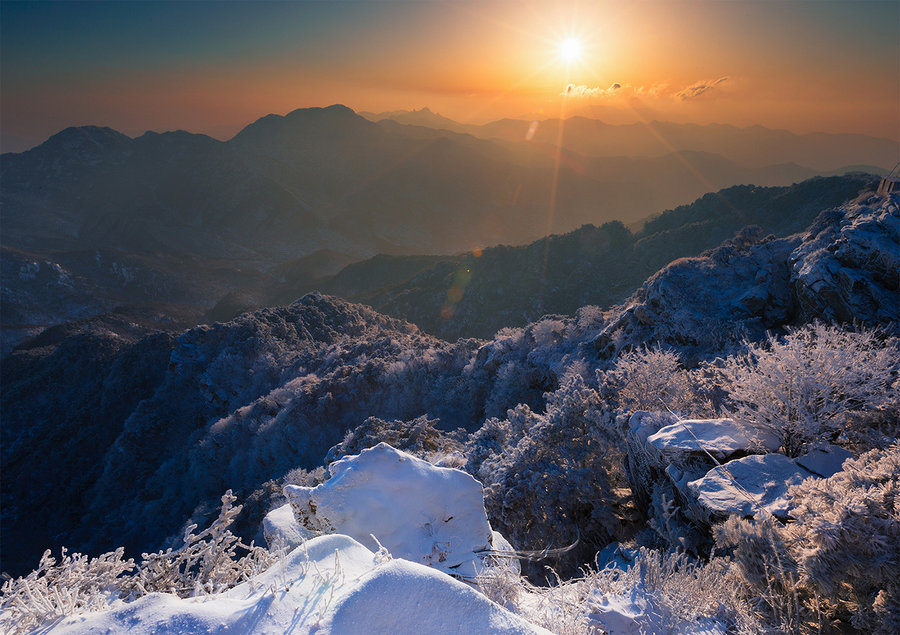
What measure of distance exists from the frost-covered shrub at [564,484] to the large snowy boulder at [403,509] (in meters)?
2.64

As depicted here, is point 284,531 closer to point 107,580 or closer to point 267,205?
point 107,580

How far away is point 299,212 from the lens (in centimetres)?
11762

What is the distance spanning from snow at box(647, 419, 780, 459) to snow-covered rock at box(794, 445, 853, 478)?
19.3 inches

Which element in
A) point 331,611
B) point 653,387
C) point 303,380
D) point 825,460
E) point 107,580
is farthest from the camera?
point 303,380

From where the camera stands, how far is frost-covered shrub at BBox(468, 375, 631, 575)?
703 centimetres

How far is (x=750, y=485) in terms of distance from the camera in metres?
4.71

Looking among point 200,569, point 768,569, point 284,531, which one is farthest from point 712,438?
point 200,569

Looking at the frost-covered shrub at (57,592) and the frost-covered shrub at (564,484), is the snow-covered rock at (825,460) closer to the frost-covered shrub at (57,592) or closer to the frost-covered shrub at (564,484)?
the frost-covered shrub at (564,484)

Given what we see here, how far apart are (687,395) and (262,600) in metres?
7.50

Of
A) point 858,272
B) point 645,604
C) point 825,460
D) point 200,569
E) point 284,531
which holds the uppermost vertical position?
point 858,272

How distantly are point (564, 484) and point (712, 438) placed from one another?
8.83ft

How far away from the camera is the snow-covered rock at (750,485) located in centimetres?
438

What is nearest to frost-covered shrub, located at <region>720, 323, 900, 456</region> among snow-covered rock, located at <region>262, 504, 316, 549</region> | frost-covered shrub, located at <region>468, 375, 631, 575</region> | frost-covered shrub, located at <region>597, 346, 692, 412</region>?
frost-covered shrub, located at <region>597, 346, 692, 412</region>

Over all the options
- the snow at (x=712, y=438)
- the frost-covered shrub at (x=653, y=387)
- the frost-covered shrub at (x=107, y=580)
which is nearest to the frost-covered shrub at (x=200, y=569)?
the frost-covered shrub at (x=107, y=580)
